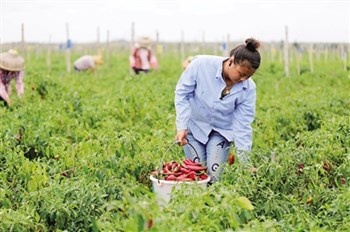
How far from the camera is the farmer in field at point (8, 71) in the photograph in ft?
28.3

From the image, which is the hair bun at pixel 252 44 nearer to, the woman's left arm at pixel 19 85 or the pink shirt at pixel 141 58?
the woman's left arm at pixel 19 85

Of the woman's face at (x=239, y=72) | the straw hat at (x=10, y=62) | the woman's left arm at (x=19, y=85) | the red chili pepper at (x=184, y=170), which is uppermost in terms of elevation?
the woman's face at (x=239, y=72)

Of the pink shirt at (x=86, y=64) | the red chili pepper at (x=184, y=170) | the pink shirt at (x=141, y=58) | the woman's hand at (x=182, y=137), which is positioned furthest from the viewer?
the pink shirt at (x=86, y=64)

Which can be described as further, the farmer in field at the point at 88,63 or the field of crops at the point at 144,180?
the farmer in field at the point at 88,63

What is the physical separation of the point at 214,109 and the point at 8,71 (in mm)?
4722

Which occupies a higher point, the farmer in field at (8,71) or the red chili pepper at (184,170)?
the farmer in field at (8,71)

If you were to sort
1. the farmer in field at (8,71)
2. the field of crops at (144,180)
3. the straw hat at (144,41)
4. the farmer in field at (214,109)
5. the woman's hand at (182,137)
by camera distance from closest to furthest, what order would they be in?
the field of crops at (144,180), the woman's hand at (182,137), the farmer in field at (214,109), the farmer in field at (8,71), the straw hat at (144,41)

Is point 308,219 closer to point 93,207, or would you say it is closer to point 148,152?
point 93,207

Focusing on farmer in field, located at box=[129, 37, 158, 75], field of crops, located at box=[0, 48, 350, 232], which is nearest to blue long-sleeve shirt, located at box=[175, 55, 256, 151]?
field of crops, located at box=[0, 48, 350, 232]

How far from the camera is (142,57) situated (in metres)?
14.5

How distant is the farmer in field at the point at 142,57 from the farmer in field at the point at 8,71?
5404mm

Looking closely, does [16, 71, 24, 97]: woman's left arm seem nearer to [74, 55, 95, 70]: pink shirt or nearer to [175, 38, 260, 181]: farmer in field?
[175, 38, 260, 181]: farmer in field

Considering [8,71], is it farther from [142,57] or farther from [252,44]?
[142,57]

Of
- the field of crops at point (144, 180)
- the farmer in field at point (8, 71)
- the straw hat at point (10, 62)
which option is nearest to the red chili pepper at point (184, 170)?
the field of crops at point (144, 180)
